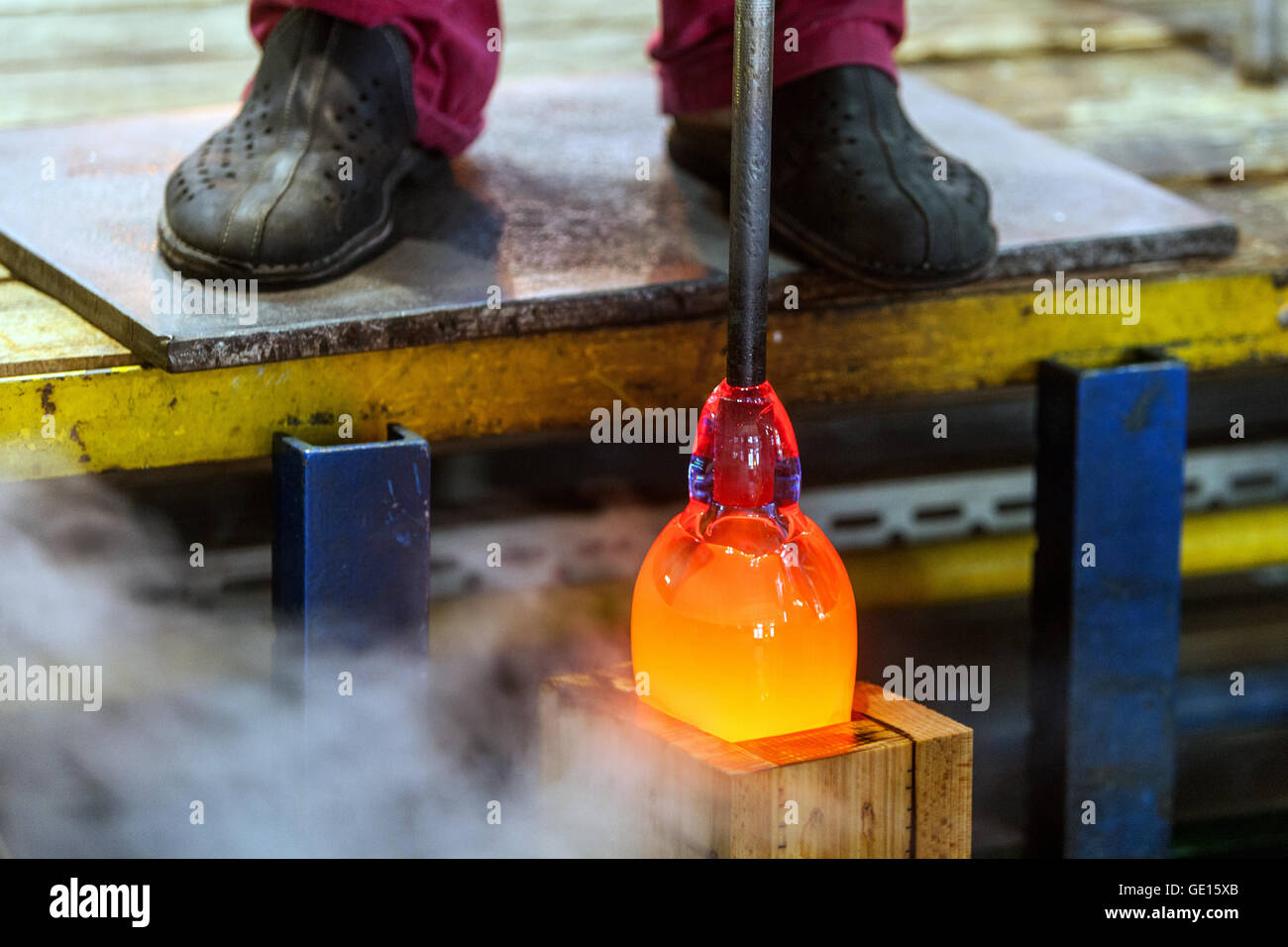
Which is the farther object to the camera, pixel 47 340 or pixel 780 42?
pixel 780 42

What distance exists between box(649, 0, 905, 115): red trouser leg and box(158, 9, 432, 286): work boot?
0.98ft

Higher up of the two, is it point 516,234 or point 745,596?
point 516,234

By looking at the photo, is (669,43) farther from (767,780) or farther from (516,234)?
(767,780)

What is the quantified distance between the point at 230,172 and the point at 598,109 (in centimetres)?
69

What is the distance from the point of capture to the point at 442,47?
1600mm

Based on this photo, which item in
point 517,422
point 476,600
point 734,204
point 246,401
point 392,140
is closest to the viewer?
point 734,204

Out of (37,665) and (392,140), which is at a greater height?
(392,140)

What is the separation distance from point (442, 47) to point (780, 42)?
30 centimetres

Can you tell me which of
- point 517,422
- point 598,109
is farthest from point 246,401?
point 598,109

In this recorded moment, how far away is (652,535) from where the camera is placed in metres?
2.12

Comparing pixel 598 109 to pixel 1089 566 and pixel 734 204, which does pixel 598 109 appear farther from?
pixel 734 204
